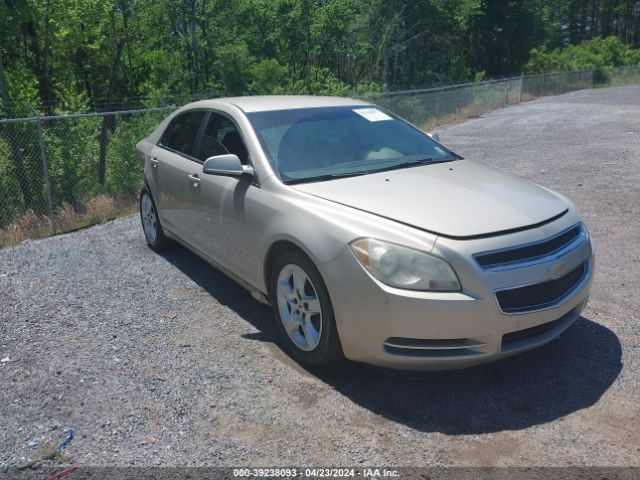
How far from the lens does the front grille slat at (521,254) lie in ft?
11.1

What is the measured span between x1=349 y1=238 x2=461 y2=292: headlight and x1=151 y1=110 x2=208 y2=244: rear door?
2.26 m

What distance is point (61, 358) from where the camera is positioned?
4.41 metres

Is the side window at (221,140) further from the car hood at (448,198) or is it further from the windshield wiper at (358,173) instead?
the car hood at (448,198)

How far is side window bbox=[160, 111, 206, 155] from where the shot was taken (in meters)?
5.71

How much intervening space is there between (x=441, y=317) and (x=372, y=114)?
2.45 m

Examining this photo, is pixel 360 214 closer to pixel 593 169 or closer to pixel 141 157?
pixel 141 157

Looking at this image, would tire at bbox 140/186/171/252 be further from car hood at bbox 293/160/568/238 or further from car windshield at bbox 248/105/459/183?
car hood at bbox 293/160/568/238

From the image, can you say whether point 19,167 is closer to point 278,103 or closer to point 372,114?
point 278,103

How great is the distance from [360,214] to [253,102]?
2045mm

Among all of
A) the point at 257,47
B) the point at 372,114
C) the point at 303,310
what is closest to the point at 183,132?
the point at 372,114

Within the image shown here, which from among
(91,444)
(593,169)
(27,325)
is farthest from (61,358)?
(593,169)

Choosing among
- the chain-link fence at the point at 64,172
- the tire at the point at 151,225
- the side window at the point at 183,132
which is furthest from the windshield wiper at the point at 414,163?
the chain-link fence at the point at 64,172

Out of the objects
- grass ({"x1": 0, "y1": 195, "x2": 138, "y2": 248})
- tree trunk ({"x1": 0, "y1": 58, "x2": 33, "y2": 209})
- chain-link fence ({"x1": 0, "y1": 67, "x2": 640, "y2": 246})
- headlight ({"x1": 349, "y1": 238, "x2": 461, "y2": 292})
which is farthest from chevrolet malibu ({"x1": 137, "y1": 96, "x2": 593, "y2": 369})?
tree trunk ({"x1": 0, "y1": 58, "x2": 33, "y2": 209})

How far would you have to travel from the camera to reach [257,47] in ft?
138
